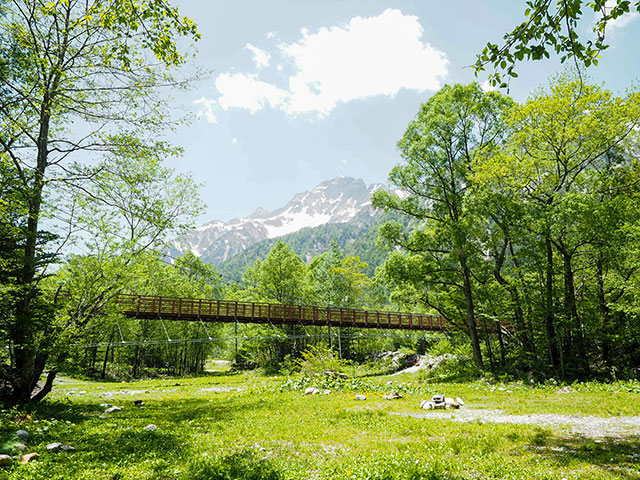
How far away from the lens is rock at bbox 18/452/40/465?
16.0 ft

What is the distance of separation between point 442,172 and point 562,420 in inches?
546

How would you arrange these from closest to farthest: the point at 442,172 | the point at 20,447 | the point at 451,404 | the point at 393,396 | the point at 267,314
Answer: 1. the point at 20,447
2. the point at 451,404
3. the point at 393,396
4. the point at 442,172
5. the point at 267,314

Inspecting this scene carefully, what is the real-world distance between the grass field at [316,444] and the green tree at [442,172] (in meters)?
9.15

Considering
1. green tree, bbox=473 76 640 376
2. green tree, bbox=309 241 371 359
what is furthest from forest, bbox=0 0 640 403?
green tree, bbox=309 241 371 359

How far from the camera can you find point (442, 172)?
19.1 m

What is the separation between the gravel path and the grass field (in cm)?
32

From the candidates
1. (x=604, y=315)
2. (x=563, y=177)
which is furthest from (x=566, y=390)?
(x=563, y=177)

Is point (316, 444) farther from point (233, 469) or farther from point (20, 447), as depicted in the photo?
point (20, 447)

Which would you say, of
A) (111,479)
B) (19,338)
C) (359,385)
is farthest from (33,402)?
(359,385)

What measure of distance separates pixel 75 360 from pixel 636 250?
61.8ft

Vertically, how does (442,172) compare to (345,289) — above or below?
above

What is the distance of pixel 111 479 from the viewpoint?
4.46 m

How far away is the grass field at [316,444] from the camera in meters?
4.58

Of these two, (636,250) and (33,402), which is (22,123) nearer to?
(33,402)
